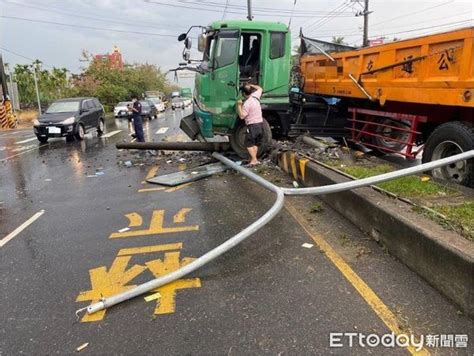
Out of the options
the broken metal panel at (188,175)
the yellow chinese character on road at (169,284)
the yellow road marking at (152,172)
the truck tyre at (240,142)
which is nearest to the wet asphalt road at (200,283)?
the yellow chinese character on road at (169,284)

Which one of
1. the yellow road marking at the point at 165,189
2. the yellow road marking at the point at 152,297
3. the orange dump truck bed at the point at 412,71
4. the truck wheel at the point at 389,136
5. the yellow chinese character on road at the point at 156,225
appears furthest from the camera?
the truck wheel at the point at 389,136

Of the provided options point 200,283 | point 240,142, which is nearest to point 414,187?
point 200,283

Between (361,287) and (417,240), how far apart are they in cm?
65

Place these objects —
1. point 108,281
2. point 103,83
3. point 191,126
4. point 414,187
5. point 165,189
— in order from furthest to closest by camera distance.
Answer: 1. point 103,83
2. point 191,126
3. point 165,189
4. point 414,187
5. point 108,281

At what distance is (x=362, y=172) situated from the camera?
6.23 m

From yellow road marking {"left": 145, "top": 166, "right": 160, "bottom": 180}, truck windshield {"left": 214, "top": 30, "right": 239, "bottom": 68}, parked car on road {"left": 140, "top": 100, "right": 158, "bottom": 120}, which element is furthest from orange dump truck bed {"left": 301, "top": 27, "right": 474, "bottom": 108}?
parked car on road {"left": 140, "top": 100, "right": 158, "bottom": 120}

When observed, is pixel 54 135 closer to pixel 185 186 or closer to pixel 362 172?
pixel 185 186

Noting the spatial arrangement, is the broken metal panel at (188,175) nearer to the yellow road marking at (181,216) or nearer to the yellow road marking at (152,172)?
the yellow road marking at (152,172)

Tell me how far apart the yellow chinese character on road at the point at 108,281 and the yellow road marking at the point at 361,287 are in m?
1.90

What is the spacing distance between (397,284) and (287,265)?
1019mm

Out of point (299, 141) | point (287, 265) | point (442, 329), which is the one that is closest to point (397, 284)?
point (442, 329)

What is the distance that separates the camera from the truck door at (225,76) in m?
9.01

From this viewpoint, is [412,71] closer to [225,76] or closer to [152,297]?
[225,76]

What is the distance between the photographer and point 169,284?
12.5 feet
